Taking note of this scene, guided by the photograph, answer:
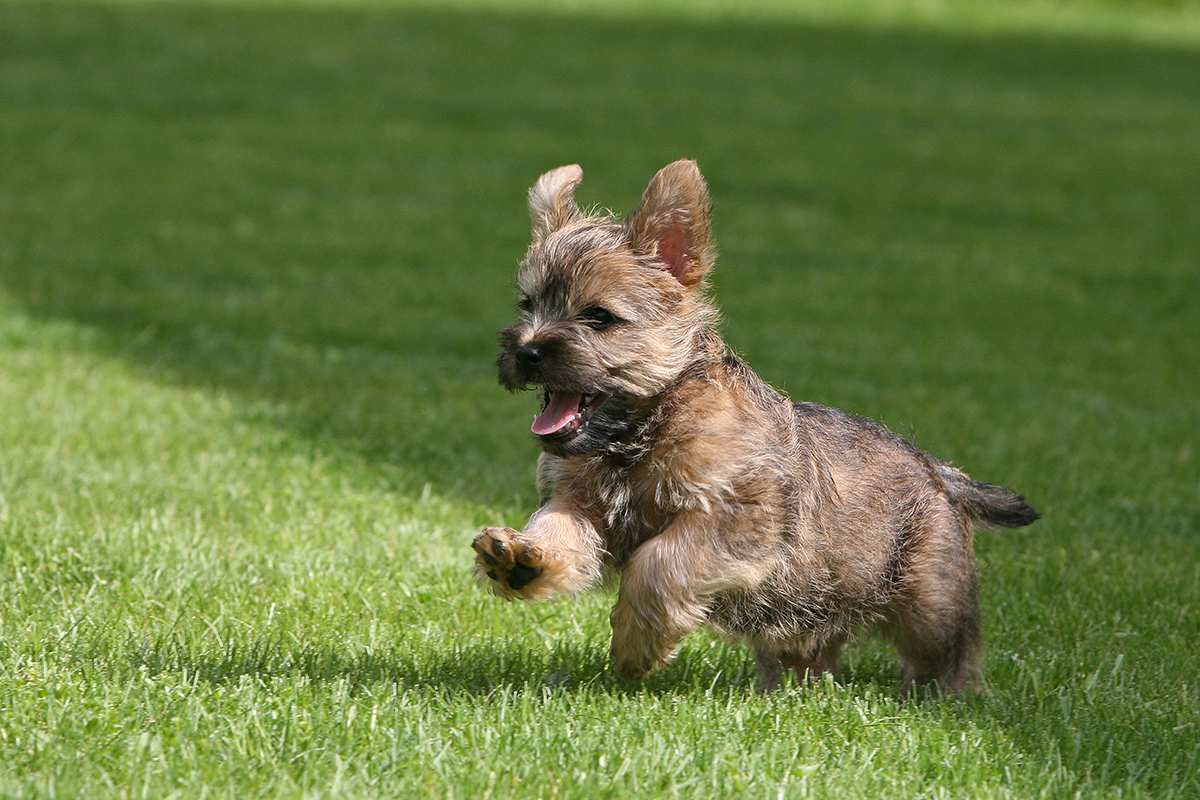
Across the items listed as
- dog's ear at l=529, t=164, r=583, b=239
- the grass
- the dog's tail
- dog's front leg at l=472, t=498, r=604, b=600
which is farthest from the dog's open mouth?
the dog's tail

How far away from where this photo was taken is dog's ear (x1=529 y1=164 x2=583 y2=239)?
5254 millimetres

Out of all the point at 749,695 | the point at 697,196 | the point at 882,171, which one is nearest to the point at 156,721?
the point at 749,695

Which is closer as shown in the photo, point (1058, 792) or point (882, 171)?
point (1058, 792)

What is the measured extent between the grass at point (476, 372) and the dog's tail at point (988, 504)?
49 centimetres

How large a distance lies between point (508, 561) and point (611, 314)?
2.56ft

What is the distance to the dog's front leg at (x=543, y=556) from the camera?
15.0 ft

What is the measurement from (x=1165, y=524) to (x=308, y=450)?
4007 millimetres

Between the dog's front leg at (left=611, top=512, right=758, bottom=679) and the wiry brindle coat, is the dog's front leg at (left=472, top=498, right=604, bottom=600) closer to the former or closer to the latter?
the wiry brindle coat

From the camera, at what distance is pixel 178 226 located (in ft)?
47.5

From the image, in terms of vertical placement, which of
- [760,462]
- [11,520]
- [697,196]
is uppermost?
[697,196]

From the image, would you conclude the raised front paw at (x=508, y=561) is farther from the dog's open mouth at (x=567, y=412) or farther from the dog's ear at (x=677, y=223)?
the dog's ear at (x=677, y=223)

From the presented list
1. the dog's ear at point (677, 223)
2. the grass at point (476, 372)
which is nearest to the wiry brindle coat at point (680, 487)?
the dog's ear at point (677, 223)

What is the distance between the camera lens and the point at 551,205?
17.3ft

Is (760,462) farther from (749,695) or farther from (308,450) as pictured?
(308,450)
